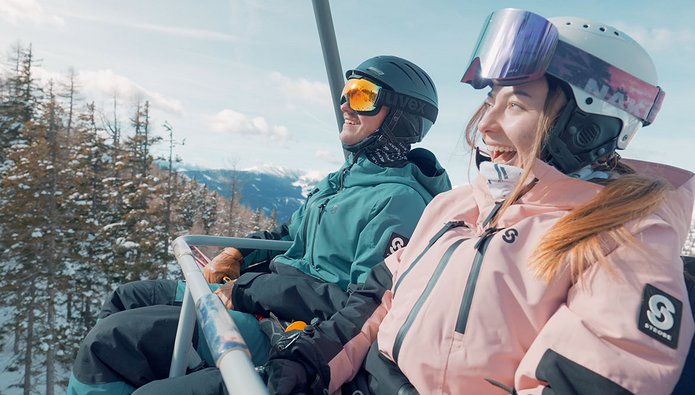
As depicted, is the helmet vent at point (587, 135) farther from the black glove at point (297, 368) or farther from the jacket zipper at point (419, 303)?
the black glove at point (297, 368)

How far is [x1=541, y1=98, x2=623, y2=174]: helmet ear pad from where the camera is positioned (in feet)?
5.46

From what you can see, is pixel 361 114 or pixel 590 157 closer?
pixel 590 157

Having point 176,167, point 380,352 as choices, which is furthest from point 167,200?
point 380,352

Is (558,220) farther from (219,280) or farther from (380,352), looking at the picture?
(219,280)

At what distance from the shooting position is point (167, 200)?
79.3ft

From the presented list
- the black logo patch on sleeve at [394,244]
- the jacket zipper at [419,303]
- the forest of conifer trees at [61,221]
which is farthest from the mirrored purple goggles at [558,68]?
the forest of conifer trees at [61,221]

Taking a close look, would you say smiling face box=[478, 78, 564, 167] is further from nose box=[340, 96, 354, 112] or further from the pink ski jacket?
nose box=[340, 96, 354, 112]

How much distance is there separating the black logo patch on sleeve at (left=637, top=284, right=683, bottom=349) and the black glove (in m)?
1.11

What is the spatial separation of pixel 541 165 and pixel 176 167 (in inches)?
1257

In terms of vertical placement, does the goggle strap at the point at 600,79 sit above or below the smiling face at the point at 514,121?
above

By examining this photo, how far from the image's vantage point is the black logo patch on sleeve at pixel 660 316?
1.16 m

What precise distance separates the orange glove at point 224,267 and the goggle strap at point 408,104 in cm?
155

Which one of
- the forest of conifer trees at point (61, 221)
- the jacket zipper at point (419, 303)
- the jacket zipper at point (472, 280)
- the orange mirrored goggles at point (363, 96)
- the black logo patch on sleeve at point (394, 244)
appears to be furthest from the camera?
the forest of conifer trees at point (61, 221)

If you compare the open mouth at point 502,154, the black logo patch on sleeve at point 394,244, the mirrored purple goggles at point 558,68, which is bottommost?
the black logo patch on sleeve at point 394,244
